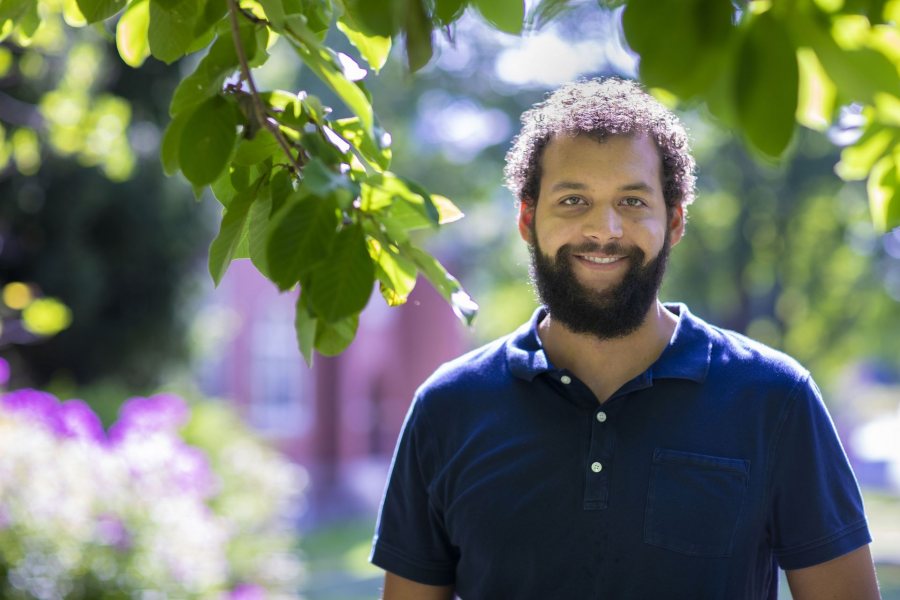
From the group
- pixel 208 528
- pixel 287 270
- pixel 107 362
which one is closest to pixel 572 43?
pixel 107 362

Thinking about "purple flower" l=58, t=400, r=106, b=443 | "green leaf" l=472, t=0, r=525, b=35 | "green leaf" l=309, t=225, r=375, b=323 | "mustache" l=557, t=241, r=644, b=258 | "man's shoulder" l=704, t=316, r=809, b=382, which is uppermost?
"purple flower" l=58, t=400, r=106, b=443

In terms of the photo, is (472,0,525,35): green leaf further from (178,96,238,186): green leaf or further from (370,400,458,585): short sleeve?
(370,400,458,585): short sleeve

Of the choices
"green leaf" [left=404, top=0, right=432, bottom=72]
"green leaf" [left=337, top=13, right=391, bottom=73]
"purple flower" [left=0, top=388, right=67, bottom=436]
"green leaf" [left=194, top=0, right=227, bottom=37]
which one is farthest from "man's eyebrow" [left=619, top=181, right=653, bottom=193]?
"purple flower" [left=0, top=388, right=67, bottom=436]

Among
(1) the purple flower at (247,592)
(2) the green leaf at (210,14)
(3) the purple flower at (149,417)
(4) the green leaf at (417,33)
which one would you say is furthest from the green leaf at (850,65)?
(3) the purple flower at (149,417)

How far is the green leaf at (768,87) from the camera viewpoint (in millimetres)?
1112

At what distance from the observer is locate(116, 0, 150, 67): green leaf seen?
2066 millimetres

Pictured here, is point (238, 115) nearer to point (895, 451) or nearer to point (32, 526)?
point (32, 526)

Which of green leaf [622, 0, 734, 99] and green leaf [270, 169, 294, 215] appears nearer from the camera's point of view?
green leaf [622, 0, 734, 99]

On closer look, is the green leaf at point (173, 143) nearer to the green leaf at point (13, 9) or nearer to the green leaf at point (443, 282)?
the green leaf at point (443, 282)

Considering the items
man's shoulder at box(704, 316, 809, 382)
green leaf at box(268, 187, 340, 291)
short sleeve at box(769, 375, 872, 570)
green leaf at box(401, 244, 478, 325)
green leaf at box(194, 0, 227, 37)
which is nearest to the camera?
green leaf at box(268, 187, 340, 291)

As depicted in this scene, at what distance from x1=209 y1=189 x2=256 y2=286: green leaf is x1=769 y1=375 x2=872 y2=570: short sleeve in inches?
52.2

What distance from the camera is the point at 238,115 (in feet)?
5.56

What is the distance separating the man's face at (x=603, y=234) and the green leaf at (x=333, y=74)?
3.96 ft

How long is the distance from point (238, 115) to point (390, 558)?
144 centimetres
